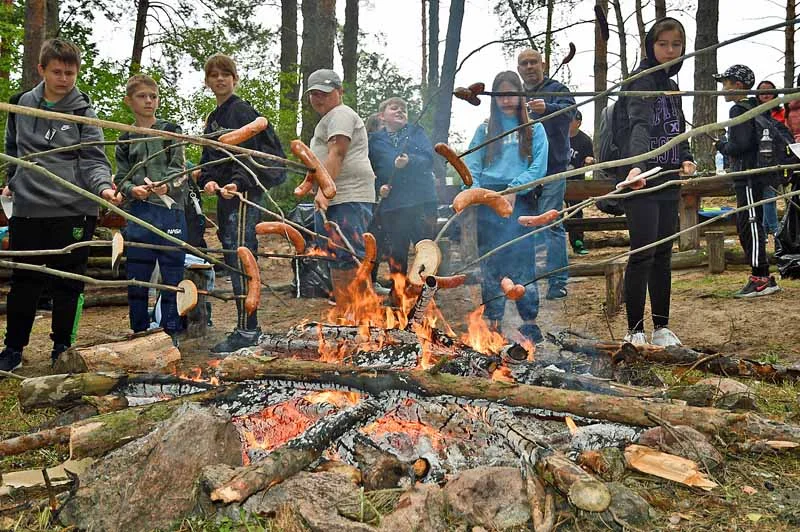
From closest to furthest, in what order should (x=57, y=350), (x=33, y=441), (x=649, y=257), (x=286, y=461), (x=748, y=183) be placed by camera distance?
(x=286, y=461) → (x=33, y=441) → (x=649, y=257) → (x=57, y=350) → (x=748, y=183)

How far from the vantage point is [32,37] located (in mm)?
8977

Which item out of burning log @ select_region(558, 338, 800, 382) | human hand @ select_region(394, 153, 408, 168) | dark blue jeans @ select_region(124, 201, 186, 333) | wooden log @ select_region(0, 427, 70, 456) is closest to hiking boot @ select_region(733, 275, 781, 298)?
burning log @ select_region(558, 338, 800, 382)

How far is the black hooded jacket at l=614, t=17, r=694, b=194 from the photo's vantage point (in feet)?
15.3

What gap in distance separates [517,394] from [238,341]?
2.85 meters

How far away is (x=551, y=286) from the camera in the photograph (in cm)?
718

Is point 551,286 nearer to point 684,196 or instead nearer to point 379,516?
point 684,196

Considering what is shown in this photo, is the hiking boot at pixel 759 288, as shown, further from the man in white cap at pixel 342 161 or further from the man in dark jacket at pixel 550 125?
the man in white cap at pixel 342 161

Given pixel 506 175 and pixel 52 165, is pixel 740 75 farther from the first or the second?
pixel 52 165

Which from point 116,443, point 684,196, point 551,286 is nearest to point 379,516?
point 116,443

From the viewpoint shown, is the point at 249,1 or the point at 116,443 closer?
the point at 116,443

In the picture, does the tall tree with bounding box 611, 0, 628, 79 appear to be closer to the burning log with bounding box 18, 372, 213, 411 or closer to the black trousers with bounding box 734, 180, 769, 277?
the black trousers with bounding box 734, 180, 769, 277

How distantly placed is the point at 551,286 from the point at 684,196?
3196 mm

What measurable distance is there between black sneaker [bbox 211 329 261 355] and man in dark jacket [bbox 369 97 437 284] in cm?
183

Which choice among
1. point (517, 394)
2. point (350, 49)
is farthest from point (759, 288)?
point (350, 49)
